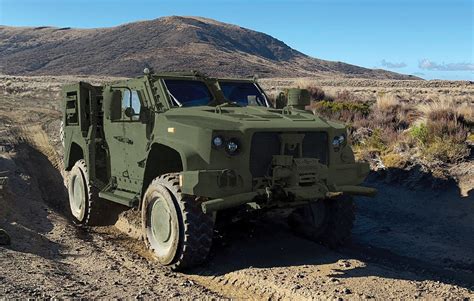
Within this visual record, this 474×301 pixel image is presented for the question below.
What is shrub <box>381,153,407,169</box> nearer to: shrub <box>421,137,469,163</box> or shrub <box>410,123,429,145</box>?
shrub <box>421,137,469,163</box>

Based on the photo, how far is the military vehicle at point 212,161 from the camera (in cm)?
595

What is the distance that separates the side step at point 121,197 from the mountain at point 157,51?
228 feet

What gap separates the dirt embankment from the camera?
536cm

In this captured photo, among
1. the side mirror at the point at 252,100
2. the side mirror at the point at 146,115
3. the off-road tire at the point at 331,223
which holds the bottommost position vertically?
the off-road tire at the point at 331,223

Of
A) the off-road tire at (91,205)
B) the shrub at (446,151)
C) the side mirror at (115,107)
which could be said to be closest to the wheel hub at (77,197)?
the off-road tire at (91,205)

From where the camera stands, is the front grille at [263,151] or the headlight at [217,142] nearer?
the headlight at [217,142]

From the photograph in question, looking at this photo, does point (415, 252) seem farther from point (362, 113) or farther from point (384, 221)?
point (362, 113)

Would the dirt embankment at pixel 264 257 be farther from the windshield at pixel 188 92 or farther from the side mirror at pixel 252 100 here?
the windshield at pixel 188 92

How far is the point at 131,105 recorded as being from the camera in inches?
299

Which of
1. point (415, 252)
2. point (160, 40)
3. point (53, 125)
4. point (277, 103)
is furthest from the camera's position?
point (160, 40)

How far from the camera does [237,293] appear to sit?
5.54m

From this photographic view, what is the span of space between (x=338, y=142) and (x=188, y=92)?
2.12 m

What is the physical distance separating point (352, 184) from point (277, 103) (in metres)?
2.35

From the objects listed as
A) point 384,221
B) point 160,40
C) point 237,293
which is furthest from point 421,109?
point 160,40
